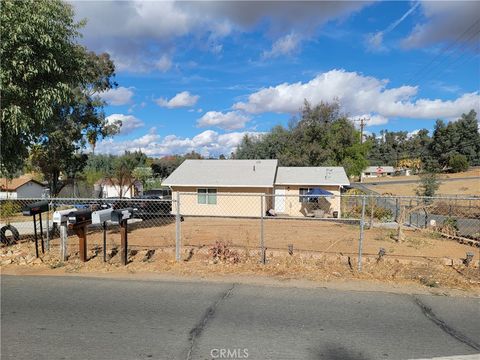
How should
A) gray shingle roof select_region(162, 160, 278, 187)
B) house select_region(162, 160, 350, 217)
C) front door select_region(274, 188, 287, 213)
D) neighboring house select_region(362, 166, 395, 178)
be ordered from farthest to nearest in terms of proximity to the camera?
neighboring house select_region(362, 166, 395, 178)
front door select_region(274, 188, 287, 213)
gray shingle roof select_region(162, 160, 278, 187)
house select_region(162, 160, 350, 217)

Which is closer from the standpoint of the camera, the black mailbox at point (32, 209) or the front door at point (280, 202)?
the black mailbox at point (32, 209)

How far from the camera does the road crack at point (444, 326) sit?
4.51 metres

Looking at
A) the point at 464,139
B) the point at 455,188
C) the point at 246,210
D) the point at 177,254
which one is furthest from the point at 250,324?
the point at 464,139

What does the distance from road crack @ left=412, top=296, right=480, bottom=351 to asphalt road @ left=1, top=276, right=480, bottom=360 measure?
0.01 metres

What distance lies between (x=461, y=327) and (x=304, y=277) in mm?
2765

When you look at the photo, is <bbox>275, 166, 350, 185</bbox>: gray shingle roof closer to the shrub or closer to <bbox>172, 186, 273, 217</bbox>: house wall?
<bbox>172, 186, 273, 217</bbox>: house wall

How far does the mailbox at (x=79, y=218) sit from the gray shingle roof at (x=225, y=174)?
18.1 meters

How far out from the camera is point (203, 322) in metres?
5.04

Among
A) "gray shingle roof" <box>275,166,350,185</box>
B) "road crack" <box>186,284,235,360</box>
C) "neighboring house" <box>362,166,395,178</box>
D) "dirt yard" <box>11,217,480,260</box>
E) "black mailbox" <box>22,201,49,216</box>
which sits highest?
"neighboring house" <box>362,166,395,178</box>

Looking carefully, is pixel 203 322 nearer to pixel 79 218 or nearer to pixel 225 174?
pixel 79 218

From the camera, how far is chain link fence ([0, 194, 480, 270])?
9102mm

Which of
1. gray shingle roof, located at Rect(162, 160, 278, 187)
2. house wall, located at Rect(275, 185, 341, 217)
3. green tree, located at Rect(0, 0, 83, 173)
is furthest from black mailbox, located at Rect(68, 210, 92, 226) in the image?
house wall, located at Rect(275, 185, 341, 217)

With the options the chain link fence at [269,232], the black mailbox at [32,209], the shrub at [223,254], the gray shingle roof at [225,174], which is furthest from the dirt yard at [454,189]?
the black mailbox at [32,209]

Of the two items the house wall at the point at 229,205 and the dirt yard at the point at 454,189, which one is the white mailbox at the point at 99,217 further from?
the dirt yard at the point at 454,189
